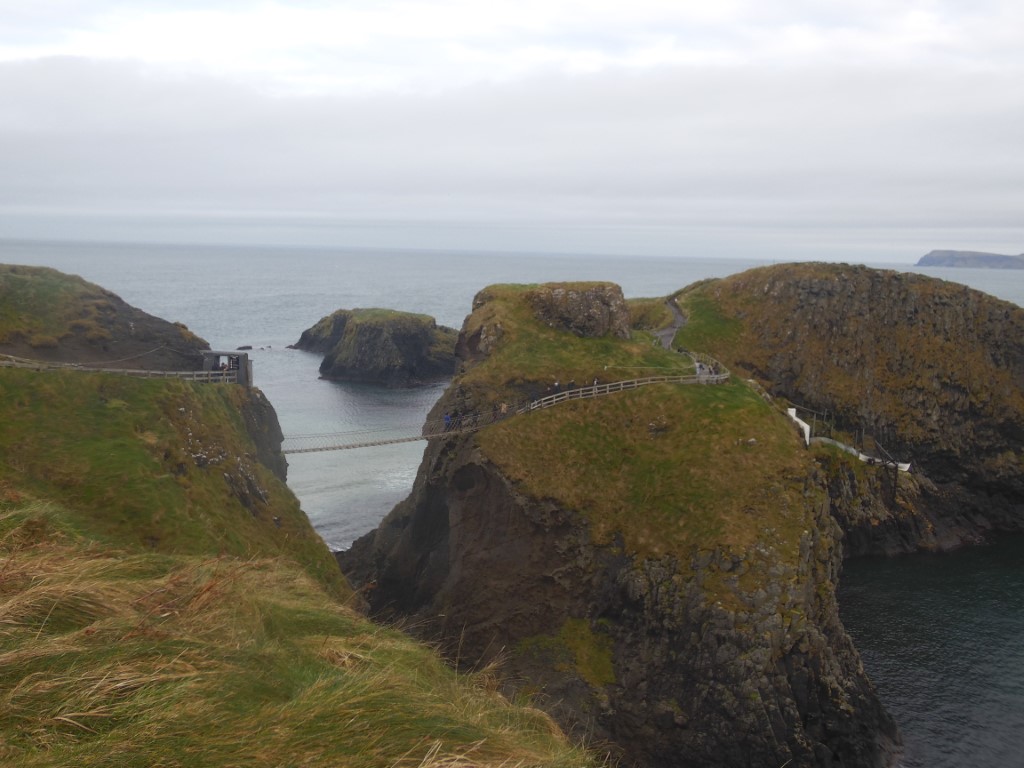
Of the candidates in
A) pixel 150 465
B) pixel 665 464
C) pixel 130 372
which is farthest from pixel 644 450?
pixel 130 372

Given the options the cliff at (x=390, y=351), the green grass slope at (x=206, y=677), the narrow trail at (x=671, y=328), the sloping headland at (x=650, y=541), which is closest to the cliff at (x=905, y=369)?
the sloping headland at (x=650, y=541)

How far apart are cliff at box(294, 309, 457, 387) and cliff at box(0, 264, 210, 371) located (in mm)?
61731

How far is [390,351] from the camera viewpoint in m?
114

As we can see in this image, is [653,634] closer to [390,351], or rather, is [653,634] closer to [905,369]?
[905,369]

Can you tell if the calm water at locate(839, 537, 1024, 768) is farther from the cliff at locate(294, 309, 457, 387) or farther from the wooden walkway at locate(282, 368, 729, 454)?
the cliff at locate(294, 309, 457, 387)

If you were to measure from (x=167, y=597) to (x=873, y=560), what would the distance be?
55.0 m

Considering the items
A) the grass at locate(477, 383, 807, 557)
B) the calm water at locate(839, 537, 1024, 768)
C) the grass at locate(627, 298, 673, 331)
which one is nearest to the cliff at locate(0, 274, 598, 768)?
the grass at locate(477, 383, 807, 557)

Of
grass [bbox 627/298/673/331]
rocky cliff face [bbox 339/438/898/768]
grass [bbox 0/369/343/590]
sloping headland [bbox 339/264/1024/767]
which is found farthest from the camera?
grass [bbox 627/298/673/331]

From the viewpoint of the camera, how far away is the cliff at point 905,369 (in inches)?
2616

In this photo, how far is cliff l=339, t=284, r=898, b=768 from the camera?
3238 centimetres

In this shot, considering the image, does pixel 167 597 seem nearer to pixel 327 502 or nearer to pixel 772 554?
pixel 772 554

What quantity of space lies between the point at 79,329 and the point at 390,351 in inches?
2750

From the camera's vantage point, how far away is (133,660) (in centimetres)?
1024

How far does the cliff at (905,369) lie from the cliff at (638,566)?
2399cm
